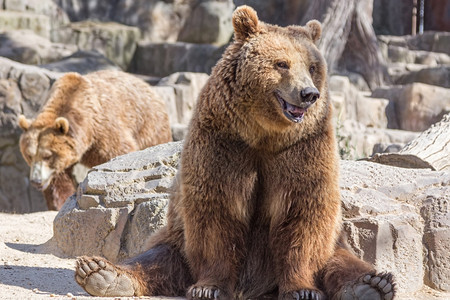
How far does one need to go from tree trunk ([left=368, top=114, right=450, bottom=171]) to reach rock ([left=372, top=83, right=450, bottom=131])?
652 centimetres

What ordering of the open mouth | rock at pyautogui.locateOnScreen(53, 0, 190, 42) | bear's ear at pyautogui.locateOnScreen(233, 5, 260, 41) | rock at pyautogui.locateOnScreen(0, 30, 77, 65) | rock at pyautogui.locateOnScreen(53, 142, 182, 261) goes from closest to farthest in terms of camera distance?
1. the open mouth
2. bear's ear at pyautogui.locateOnScreen(233, 5, 260, 41)
3. rock at pyautogui.locateOnScreen(53, 142, 182, 261)
4. rock at pyautogui.locateOnScreen(0, 30, 77, 65)
5. rock at pyautogui.locateOnScreen(53, 0, 190, 42)

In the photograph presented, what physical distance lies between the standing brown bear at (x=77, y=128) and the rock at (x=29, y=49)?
6.32 meters

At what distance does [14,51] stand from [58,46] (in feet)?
3.58

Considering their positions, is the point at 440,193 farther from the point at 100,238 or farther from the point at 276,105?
the point at 100,238

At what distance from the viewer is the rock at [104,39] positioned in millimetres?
16641

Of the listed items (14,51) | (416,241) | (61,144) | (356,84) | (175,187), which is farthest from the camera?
(356,84)

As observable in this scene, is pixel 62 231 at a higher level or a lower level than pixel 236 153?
lower

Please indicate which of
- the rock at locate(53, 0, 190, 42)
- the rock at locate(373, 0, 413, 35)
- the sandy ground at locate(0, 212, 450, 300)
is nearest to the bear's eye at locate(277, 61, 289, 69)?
the sandy ground at locate(0, 212, 450, 300)

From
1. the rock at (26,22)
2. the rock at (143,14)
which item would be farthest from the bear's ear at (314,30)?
the rock at (143,14)

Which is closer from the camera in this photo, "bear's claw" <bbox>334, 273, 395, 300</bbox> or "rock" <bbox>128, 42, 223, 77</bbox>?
"bear's claw" <bbox>334, 273, 395, 300</bbox>

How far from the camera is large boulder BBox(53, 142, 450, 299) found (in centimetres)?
454

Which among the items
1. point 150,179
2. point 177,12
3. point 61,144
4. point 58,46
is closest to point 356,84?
point 177,12

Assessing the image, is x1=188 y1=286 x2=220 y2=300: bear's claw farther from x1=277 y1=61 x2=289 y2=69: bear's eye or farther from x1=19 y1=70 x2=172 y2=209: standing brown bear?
x1=19 y1=70 x2=172 y2=209: standing brown bear

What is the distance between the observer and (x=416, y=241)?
4602 millimetres
